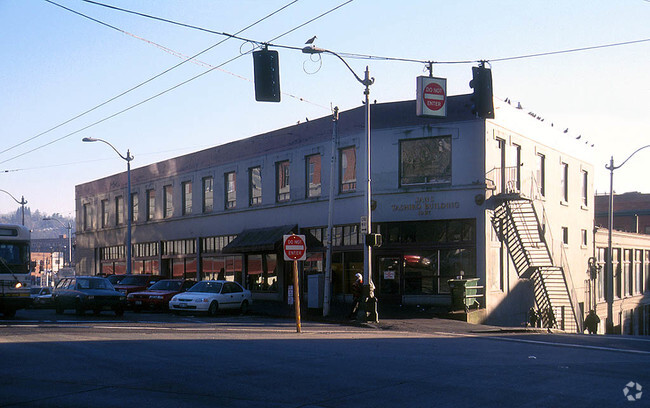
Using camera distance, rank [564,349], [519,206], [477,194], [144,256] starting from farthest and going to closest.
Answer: [144,256] < [519,206] < [477,194] < [564,349]

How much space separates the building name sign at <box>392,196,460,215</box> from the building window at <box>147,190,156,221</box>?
73.0 feet

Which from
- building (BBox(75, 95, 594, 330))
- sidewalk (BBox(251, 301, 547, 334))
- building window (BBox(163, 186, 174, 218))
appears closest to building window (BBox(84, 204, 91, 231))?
building window (BBox(163, 186, 174, 218))

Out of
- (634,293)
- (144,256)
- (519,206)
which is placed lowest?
(634,293)

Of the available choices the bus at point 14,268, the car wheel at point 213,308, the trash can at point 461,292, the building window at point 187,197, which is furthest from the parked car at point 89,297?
the building window at point 187,197

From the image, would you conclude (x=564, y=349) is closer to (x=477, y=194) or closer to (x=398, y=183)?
(x=477, y=194)

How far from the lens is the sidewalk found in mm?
21562

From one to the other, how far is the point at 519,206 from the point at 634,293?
75.8 feet

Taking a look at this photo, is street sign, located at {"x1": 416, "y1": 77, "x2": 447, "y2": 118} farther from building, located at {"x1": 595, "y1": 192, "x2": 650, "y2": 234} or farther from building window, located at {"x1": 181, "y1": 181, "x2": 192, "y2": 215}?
building, located at {"x1": 595, "y1": 192, "x2": 650, "y2": 234}

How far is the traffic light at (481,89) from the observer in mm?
15945

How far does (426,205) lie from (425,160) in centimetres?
186

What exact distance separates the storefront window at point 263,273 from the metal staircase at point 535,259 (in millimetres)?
11874

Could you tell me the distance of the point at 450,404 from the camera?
27.1 feet

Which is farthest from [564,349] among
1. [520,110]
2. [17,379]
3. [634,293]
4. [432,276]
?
[634,293]

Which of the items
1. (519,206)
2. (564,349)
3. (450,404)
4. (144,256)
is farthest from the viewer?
(144,256)
